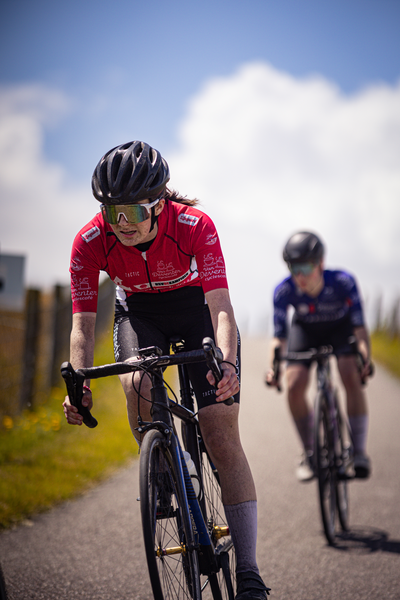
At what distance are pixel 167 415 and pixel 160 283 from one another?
0.84 m

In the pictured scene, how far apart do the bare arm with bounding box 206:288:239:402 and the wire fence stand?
207 inches

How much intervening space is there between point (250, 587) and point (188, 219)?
1.94m

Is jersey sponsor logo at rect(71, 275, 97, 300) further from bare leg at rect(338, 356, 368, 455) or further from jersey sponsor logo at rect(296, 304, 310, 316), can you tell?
bare leg at rect(338, 356, 368, 455)

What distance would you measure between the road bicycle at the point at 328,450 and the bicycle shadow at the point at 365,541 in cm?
9

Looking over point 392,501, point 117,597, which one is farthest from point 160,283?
point 392,501

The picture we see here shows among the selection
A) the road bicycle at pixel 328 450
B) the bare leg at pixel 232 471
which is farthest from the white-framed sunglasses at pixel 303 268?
the bare leg at pixel 232 471

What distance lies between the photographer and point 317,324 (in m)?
6.12

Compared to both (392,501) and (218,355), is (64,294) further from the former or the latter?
(218,355)

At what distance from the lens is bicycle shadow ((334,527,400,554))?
480cm

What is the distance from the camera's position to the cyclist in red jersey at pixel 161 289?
116 inches

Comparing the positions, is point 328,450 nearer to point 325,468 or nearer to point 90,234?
point 325,468

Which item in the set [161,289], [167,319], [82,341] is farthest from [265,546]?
[82,341]

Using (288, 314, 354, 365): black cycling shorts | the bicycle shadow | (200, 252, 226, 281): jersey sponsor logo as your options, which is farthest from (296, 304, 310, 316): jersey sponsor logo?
(200, 252, 226, 281): jersey sponsor logo

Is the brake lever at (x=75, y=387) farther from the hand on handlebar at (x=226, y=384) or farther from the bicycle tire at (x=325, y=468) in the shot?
the bicycle tire at (x=325, y=468)
